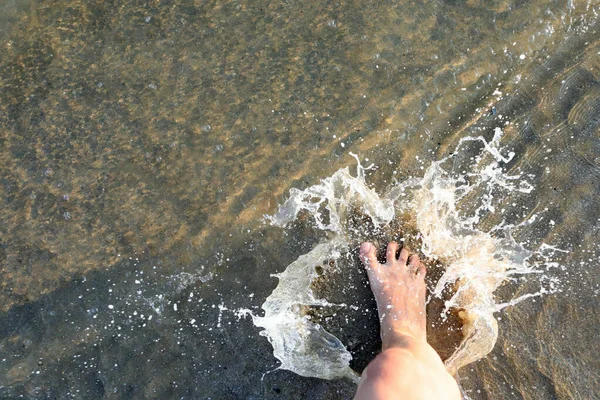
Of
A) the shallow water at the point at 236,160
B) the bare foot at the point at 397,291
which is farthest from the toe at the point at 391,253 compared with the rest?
the shallow water at the point at 236,160

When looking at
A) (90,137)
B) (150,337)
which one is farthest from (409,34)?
(150,337)

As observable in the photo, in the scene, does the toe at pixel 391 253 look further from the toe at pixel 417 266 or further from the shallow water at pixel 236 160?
the shallow water at pixel 236 160

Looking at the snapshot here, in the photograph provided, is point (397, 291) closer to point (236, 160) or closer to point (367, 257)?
point (367, 257)

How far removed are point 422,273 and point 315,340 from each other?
2.07 feet

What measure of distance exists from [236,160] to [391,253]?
0.91m

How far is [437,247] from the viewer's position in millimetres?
2516

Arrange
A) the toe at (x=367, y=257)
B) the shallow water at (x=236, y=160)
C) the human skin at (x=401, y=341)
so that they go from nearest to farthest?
1. the human skin at (x=401, y=341)
2. the shallow water at (x=236, y=160)
3. the toe at (x=367, y=257)

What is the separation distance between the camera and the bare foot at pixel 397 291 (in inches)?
94.7

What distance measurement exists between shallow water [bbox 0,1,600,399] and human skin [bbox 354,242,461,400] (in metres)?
0.13

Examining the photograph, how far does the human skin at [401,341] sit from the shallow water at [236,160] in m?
0.13

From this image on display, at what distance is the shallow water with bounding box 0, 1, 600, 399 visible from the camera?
233cm

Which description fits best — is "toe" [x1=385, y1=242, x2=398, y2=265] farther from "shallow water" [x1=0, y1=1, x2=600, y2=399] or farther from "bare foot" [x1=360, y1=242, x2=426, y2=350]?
"shallow water" [x1=0, y1=1, x2=600, y2=399]

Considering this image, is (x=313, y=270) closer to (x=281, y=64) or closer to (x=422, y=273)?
(x=422, y=273)

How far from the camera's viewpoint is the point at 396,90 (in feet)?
8.29
